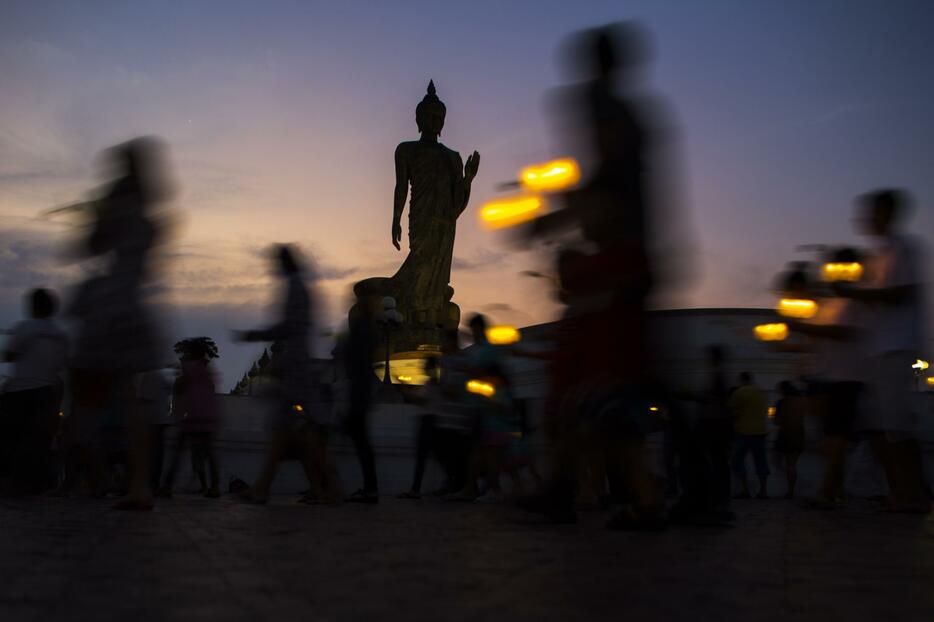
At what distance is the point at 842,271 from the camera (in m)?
6.12

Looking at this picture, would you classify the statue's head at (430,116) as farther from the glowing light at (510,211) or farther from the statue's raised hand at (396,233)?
the glowing light at (510,211)

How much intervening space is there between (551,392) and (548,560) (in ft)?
4.76

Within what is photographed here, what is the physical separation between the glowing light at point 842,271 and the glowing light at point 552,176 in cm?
249

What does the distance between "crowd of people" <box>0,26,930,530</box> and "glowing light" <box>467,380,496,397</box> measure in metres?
0.03

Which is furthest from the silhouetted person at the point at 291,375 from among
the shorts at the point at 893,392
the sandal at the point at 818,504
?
the shorts at the point at 893,392

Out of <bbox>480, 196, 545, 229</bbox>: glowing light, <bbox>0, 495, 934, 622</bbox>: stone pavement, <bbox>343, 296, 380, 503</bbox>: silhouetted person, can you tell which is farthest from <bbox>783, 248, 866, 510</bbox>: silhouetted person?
<bbox>343, 296, 380, 503</bbox>: silhouetted person

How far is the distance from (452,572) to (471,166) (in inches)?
979


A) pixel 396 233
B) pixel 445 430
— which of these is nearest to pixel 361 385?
pixel 445 430

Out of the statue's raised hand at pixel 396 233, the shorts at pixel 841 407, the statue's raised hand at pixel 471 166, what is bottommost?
the shorts at pixel 841 407

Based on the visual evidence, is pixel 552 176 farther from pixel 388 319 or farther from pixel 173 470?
pixel 388 319

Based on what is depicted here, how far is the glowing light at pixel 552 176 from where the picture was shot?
4086 millimetres

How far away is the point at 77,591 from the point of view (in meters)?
2.22

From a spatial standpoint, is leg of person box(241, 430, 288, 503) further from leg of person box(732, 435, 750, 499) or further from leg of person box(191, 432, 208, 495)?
leg of person box(732, 435, 750, 499)

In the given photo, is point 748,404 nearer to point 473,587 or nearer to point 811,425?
point 811,425
